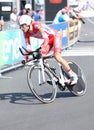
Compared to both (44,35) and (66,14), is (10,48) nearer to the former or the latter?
(44,35)

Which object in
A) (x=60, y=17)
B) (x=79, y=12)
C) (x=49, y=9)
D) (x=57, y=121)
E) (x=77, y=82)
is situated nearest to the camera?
(x=57, y=121)

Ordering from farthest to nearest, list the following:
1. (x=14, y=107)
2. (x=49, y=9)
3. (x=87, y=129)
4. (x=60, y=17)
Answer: (x=49, y=9)
(x=60, y=17)
(x=14, y=107)
(x=87, y=129)

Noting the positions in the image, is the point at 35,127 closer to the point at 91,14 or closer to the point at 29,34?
the point at 29,34

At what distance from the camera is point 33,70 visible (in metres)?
9.30

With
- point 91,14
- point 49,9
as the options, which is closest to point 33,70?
point 91,14

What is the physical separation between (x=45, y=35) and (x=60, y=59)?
56cm

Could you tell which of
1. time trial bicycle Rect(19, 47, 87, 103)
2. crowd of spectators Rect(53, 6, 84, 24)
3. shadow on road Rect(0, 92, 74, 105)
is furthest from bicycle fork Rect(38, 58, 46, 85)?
crowd of spectators Rect(53, 6, 84, 24)

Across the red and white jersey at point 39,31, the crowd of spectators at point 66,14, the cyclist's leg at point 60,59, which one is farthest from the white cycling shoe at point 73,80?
the crowd of spectators at point 66,14

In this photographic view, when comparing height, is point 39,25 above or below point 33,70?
above

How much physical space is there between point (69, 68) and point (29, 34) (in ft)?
3.38

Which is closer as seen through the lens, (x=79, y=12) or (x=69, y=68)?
(x=69, y=68)

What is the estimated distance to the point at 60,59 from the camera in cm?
932

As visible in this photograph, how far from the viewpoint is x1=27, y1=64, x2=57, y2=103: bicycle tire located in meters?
9.22

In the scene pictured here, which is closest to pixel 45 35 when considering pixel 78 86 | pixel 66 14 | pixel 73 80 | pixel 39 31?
pixel 39 31
